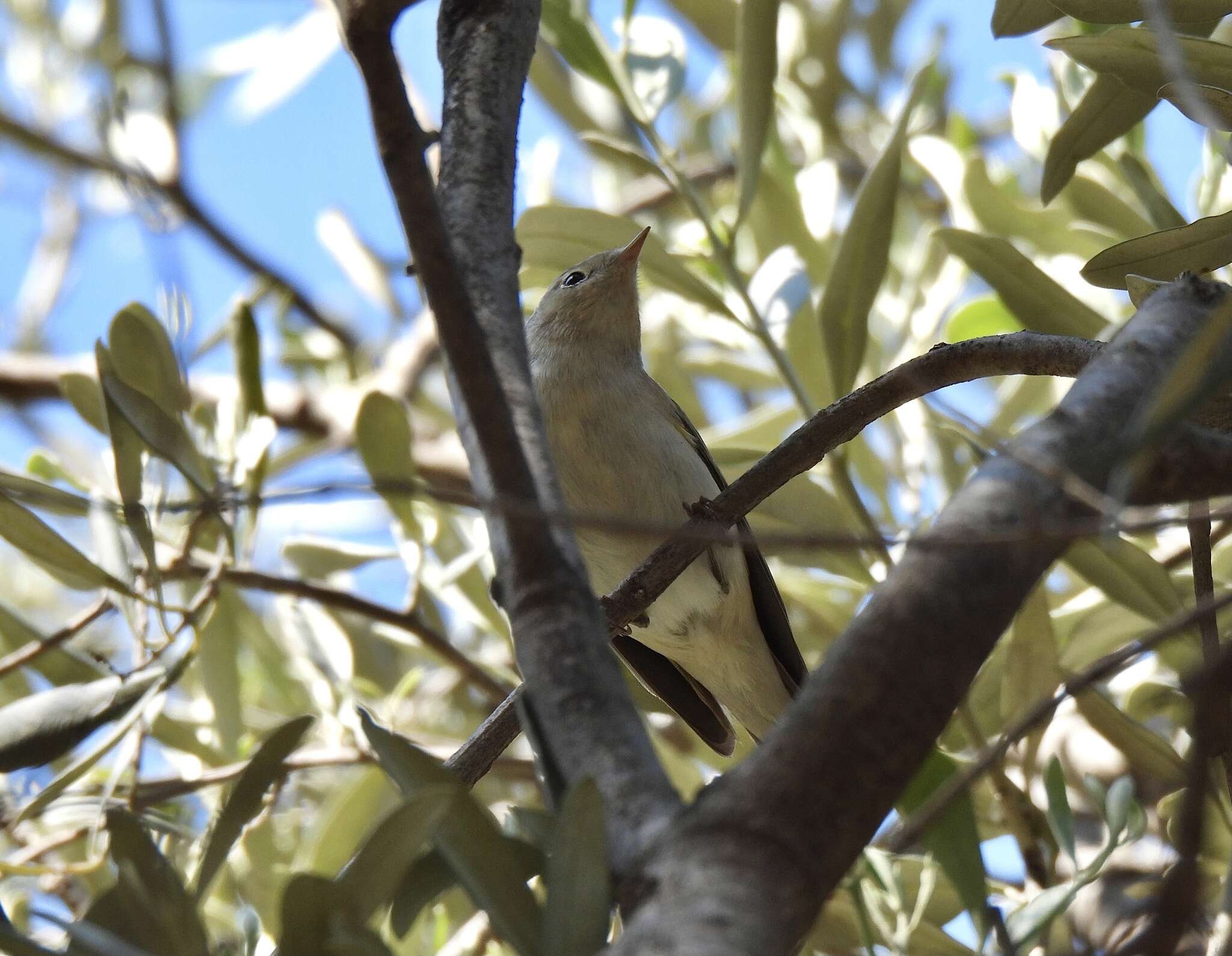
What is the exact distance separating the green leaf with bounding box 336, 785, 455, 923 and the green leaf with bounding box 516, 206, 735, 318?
169 centimetres

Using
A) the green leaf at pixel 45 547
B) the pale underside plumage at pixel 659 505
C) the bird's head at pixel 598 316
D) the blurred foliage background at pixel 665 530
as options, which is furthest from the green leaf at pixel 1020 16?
the green leaf at pixel 45 547

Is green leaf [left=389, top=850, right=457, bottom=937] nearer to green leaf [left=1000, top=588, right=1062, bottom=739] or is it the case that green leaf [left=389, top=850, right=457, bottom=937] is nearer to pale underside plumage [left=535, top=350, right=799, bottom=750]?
green leaf [left=1000, top=588, right=1062, bottom=739]

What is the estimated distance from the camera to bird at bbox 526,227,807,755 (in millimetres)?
2920

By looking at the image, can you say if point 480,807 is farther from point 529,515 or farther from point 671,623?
point 671,623

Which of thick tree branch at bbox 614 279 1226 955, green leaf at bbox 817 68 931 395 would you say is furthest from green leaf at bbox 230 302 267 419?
thick tree branch at bbox 614 279 1226 955

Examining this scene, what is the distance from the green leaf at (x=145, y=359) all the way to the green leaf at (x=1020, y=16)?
1.58 metres

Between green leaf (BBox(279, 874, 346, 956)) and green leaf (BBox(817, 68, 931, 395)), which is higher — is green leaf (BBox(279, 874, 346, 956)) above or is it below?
below

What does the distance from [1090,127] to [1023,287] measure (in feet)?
0.93

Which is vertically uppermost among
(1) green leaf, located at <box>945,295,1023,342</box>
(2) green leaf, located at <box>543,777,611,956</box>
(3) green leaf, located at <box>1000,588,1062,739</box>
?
(1) green leaf, located at <box>945,295,1023,342</box>

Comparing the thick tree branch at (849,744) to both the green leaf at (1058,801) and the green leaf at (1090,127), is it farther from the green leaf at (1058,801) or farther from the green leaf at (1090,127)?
the green leaf at (1090,127)

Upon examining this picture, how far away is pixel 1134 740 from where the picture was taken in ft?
6.79

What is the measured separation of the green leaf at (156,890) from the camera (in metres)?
1.06

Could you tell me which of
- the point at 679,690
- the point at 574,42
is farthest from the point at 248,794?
the point at 679,690

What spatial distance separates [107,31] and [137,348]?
11.7ft
